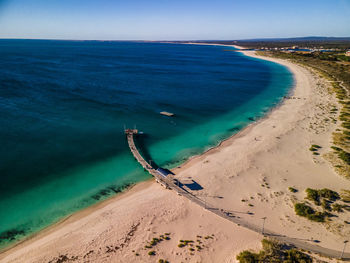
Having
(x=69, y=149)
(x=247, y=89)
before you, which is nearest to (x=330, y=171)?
(x=69, y=149)

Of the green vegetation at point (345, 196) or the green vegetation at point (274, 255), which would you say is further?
the green vegetation at point (345, 196)

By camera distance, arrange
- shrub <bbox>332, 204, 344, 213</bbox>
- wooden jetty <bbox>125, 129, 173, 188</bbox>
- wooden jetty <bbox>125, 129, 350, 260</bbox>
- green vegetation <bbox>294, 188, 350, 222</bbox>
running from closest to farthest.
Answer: wooden jetty <bbox>125, 129, 350, 260</bbox>
green vegetation <bbox>294, 188, 350, 222</bbox>
shrub <bbox>332, 204, 344, 213</bbox>
wooden jetty <bbox>125, 129, 173, 188</bbox>

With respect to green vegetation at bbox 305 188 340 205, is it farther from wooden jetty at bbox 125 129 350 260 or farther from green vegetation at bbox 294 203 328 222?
wooden jetty at bbox 125 129 350 260

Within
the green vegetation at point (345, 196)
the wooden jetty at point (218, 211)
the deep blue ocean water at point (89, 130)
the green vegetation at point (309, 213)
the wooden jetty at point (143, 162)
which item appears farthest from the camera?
the wooden jetty at point (143, 162)

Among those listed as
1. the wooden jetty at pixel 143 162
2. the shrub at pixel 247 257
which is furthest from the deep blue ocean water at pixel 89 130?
the shrub at pixel 247 257

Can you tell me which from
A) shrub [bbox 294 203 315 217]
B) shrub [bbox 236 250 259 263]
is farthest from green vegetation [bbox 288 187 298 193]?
shrub [bbox 236 250 259 263]

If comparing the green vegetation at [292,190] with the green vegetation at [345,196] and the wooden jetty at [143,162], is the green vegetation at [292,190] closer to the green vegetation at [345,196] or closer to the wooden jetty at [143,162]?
the green vegetation at [345,196]
